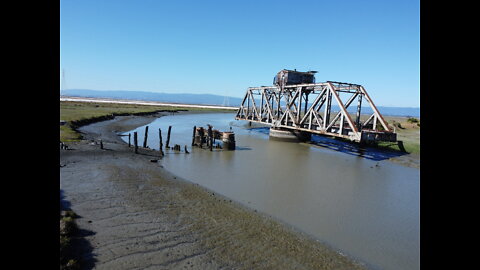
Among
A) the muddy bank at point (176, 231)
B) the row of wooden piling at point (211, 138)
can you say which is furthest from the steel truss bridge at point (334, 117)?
the muddy bank at point (176, 231)

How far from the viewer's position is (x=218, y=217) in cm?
1186

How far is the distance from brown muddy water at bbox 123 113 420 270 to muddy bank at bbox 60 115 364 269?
A: 131 centimetres

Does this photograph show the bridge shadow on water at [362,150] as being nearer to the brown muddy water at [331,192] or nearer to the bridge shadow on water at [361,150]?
the bridge shadow on water at [361,150]

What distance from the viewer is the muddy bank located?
845cm

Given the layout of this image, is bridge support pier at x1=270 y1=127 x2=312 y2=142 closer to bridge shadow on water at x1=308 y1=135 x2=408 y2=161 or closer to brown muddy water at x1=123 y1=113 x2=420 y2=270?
bridge shadow on water at x1=308 y1=135 x2=408 y2=161

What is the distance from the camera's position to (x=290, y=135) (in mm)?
40094

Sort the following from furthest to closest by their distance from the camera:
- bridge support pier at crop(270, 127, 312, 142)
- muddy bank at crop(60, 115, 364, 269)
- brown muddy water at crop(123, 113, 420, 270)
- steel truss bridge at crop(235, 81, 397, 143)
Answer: bridge support pier at crop(270, 127, 312, 142) → steel truss bridge at crop(235, 81, 397, 143) → brown muddy water at crop(123, 113, 420, 270) → muddy bank at crop(60, 115, 364, 269)

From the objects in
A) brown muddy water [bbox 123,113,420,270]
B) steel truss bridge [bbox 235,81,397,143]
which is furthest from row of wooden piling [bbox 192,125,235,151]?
steel truss bridge [bbox 235,81,397,143]

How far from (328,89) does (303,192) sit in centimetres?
1783

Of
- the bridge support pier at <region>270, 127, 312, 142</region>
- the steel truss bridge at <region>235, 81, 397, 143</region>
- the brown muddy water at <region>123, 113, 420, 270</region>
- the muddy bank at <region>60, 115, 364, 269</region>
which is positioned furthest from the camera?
the bridge support pier at <region>270, 127, 312, 142</region>
